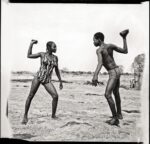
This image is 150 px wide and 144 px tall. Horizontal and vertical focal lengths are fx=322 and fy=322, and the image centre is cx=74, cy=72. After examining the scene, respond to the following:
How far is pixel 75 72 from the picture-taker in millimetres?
2580

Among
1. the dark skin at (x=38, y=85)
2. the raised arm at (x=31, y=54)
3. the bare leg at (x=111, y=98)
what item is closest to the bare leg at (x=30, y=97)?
the dark skin at (x=38, y=85)

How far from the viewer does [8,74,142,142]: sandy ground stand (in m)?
2.54

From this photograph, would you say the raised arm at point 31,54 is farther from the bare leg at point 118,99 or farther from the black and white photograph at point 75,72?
the bare leg at point 118,99

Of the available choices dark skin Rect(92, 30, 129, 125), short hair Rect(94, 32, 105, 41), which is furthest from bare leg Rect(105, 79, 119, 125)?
short hair Rect(94, 32, 105, 41)

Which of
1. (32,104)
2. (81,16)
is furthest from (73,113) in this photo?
(81,16)

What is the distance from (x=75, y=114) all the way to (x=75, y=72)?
335 millimetres

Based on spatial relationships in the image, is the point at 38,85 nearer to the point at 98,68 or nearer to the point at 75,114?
the point at 75,114

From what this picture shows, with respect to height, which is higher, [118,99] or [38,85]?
[38,85]

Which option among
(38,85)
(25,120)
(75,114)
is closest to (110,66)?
(75,114)

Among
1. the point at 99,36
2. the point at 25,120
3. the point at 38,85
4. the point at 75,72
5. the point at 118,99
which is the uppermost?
the point at 99,36

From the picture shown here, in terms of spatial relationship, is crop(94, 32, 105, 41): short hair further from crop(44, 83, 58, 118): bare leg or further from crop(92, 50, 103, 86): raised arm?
crop(44, 83, 58, 118): bare leg

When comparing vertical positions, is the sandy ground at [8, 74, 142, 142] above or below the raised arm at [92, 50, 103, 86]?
below

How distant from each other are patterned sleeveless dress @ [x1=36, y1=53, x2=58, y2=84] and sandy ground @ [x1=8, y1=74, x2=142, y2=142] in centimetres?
6

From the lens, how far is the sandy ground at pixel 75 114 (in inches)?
99.9
